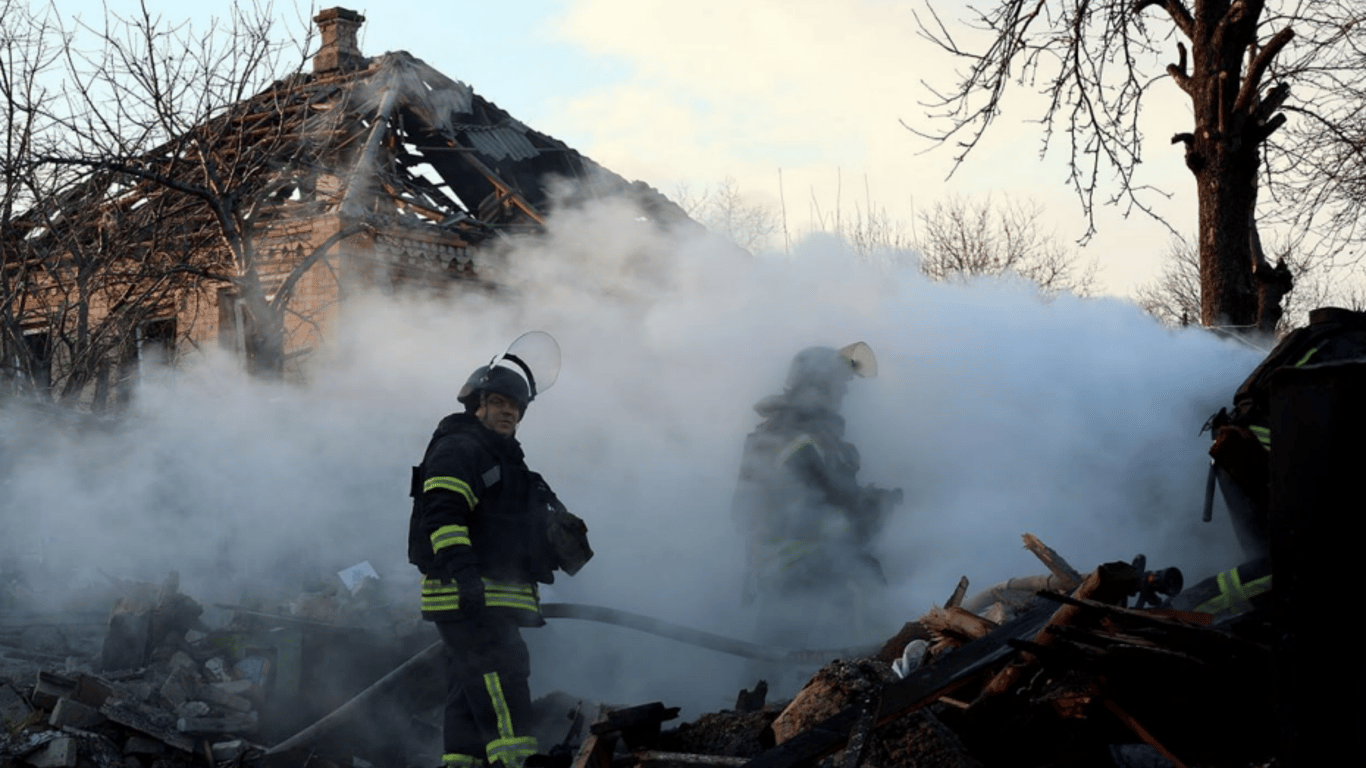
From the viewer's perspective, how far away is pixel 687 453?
8680mm

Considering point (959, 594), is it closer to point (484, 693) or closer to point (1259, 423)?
point (1259, 423)

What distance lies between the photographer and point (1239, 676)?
3746mm

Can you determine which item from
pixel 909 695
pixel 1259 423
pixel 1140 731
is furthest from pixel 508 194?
pixel 1140 731

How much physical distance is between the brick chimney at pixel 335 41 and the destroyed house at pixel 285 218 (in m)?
0.03

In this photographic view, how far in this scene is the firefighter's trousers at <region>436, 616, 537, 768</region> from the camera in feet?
16.5

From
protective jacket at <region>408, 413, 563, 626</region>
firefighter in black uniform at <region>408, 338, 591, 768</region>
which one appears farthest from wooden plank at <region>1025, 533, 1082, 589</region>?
protective jacket at <region>408, 413, 563, 626</region>

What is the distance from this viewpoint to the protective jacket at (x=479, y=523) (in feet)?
16.8

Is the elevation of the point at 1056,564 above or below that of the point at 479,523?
below

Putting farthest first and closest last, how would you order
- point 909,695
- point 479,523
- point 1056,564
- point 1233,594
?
point 1056,564 → point 479,523 → point 1233,594 → point 909,695

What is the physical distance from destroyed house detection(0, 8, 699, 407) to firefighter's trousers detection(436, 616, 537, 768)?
23.4 ft

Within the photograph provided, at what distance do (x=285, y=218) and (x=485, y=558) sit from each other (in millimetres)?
10349

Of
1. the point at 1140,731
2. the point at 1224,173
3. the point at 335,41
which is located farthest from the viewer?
the point at 335,41

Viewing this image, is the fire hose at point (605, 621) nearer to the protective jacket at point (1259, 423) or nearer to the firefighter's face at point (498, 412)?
the firefighter's face at point (498, 412)

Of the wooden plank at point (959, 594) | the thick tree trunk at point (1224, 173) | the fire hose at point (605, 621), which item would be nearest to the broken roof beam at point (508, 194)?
the thick tree trunk at point (1224, 173)
